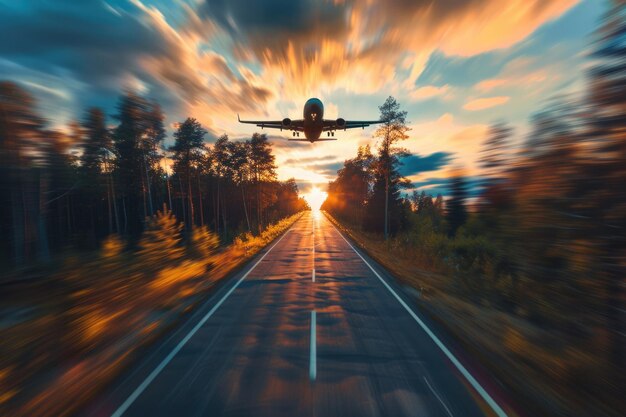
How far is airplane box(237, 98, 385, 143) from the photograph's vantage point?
22.4 m

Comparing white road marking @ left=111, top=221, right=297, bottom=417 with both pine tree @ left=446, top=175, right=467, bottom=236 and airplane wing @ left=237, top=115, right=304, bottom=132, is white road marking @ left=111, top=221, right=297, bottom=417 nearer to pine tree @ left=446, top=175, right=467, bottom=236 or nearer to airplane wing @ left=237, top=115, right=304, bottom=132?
airplane wing @ left=237, top=115, right=304, bottom=132

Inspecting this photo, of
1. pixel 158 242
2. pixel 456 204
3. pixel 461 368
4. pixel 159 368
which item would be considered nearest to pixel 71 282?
pixel 159 368

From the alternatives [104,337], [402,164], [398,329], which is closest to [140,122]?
[104,337]

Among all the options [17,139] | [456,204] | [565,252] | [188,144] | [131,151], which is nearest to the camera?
[565,252]

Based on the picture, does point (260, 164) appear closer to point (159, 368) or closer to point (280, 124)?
point (280, 124)

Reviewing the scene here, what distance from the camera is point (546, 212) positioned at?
5656 mm

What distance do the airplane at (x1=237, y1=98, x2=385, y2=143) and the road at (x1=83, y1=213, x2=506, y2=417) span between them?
54.9ft

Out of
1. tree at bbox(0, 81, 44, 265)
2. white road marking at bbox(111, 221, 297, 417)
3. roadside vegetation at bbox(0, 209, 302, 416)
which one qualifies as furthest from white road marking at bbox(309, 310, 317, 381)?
tree at bbox(0, 81, 44, 265)

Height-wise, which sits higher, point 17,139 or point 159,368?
point 17,139

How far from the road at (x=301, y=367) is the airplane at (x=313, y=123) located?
54.9 ft

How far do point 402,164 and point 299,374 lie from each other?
87.6 ft

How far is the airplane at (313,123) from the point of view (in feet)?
73.5

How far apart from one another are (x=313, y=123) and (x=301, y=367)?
20674 mm

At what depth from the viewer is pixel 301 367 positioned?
5.80 m
